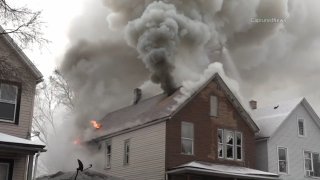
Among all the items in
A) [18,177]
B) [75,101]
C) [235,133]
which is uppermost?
[75,101]

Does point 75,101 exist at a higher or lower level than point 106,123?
higher

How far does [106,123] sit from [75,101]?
6.44 meters

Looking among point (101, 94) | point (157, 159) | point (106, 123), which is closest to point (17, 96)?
point (157, 159)

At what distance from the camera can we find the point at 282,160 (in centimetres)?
2909

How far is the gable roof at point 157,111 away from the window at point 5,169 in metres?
8.39

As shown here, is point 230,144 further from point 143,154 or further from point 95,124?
point 95,124

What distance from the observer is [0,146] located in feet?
53.5

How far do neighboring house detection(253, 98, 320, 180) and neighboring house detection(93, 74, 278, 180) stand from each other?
1.67m

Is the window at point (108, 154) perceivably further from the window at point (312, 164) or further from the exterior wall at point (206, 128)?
the window at point (312, 164)

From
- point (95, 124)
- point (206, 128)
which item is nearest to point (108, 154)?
point (95, 124)

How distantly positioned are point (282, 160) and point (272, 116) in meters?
3.07

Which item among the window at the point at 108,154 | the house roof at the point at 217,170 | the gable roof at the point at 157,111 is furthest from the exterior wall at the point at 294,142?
the window at the point at 108,154

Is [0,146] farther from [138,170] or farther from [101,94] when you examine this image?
[101,94]

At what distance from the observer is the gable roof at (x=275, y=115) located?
95.9 feet
